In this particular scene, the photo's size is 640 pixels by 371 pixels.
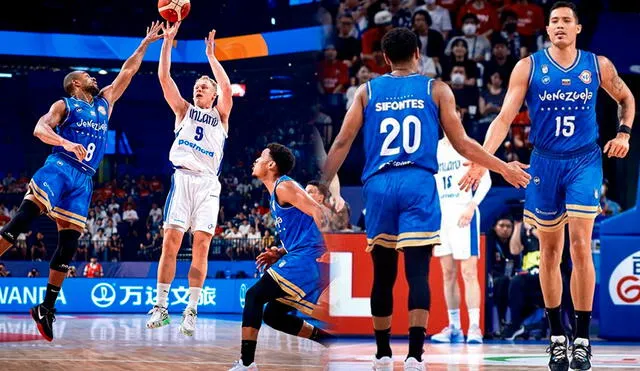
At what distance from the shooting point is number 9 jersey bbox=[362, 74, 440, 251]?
14.1ft

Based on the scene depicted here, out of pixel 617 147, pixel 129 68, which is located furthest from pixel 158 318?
pixel 617 147

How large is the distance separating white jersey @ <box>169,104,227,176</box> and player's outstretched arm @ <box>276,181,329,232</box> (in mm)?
2634

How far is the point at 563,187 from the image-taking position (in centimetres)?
515

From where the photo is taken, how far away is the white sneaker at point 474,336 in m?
7.64

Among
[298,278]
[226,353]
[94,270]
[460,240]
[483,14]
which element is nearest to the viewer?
[298,278]

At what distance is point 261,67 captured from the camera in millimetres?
19641

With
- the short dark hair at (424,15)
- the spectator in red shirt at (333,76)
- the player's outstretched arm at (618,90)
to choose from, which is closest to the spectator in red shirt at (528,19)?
the short dark hair at (424,15)

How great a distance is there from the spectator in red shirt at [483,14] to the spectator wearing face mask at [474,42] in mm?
159

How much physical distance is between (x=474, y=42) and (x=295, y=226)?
24.9 feet

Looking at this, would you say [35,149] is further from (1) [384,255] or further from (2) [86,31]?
(1) [384,255]

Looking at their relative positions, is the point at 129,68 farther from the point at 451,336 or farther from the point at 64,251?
the point at 451,336

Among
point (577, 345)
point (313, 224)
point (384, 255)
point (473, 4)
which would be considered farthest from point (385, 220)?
point (473, 4)

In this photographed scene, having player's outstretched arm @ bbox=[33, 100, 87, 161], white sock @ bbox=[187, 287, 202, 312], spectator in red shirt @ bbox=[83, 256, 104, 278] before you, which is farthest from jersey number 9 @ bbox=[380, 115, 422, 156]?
spectator in red shirt @ bbox=[83, 256, 104, 278]

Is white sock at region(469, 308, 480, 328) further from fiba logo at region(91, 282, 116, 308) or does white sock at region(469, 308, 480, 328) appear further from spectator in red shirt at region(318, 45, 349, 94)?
fiba logo at region(91, 282, 116, 308)
